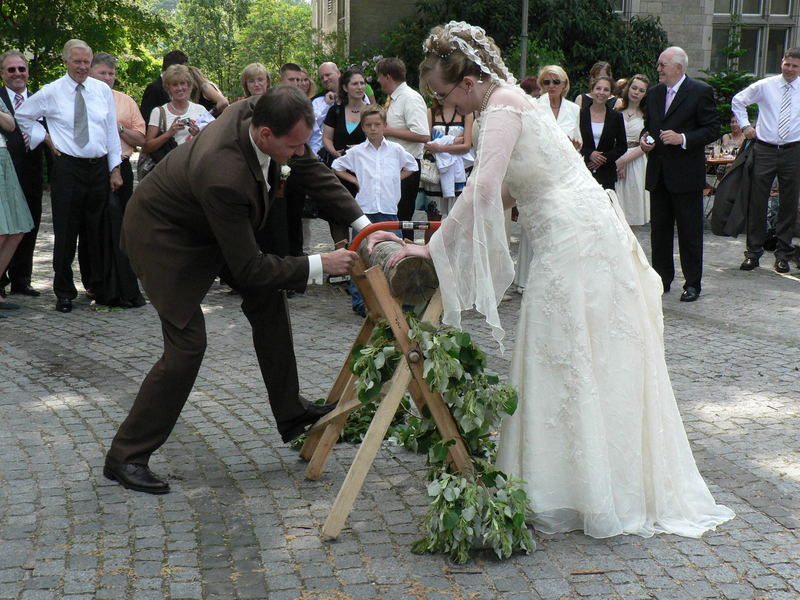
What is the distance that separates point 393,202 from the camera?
27.8 feet

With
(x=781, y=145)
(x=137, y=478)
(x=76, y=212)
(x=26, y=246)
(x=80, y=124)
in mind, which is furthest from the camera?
(x=781, y=145)

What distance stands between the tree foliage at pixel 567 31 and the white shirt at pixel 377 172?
1417 cm

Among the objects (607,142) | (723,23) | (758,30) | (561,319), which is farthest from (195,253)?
(758,30)

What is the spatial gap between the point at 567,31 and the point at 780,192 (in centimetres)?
1293

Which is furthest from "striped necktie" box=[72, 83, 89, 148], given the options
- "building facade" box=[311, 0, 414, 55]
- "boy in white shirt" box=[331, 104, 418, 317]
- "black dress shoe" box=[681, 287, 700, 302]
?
"building facade" box=[311, 0, 414, 55]

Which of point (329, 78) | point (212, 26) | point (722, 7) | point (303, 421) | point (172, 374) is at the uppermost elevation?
point (212, 26)

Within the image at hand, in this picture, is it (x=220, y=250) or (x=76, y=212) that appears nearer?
(x=220, y=250)

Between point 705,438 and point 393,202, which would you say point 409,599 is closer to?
point 705,438

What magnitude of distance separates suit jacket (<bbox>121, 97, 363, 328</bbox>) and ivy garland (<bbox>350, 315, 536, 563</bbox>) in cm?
60

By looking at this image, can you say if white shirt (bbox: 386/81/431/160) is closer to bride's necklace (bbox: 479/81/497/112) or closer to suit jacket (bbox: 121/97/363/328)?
suit jacket (bbox: 121/97/363/328)

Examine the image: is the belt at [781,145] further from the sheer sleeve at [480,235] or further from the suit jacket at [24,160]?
the suit jacket at [24,160]

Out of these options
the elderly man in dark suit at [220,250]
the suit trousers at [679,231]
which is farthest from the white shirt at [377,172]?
the elderly man in dark suit at [220,250]

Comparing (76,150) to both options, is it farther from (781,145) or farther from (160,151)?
(781,145)

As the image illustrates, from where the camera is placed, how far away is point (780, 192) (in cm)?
1070
